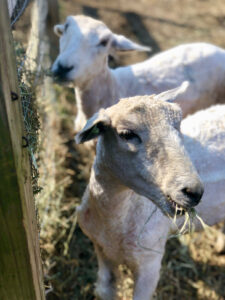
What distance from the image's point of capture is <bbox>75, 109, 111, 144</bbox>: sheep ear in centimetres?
222

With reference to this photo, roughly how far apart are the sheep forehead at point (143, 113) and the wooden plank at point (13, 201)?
76 centimetres

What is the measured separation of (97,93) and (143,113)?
2117 millimetres

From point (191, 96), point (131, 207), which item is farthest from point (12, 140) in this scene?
point (191, 96)

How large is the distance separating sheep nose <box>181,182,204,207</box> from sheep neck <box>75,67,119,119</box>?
246 centimetres

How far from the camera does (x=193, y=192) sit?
1943 mm

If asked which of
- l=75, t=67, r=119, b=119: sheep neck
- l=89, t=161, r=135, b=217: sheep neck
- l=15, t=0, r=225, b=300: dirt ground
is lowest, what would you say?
l=15, t=0, r=225, b=300: dirt ground

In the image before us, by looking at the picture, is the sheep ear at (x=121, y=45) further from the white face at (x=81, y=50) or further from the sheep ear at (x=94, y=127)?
the sheep ear at (x=94, y=127)

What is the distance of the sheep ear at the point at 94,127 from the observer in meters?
2.22

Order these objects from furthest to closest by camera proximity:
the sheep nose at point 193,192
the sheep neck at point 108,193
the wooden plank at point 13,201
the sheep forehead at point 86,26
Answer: the sheep forehead at point 86,26 < the sheep neck at point 108,193 < the sheep nose at point 193,192 < the wooden plank at point 13,201

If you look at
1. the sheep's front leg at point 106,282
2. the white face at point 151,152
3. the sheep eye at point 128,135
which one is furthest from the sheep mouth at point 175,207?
the sheep's front leg at point 106,282

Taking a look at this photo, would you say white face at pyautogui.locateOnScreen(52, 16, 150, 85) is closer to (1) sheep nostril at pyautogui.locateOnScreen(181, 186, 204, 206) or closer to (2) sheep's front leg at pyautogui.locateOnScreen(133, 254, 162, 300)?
(2) sheep's front leg at pyautogui.locateOnScreen(133, 254, 162, 300)

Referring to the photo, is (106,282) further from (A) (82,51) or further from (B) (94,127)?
(A) (82,51)

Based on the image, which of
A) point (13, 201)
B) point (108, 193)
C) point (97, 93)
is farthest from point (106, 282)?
point (97, 93)

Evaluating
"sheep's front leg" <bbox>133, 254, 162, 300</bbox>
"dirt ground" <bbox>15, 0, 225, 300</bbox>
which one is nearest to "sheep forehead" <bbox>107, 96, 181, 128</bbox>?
"sheep's front leg" <bbox>133, 254, 162, 300</bbox>
